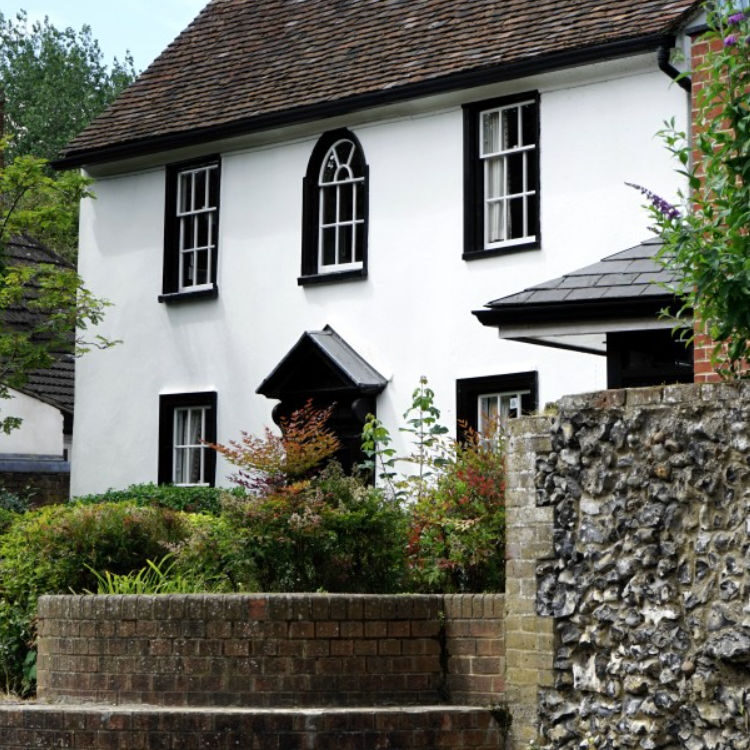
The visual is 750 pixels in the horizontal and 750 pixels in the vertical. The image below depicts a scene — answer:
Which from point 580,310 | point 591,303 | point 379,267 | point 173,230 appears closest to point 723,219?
point 591,303

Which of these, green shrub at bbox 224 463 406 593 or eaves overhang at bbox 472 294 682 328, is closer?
green shrub at bbox 224 463 406 593

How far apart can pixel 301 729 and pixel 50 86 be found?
2031 inches

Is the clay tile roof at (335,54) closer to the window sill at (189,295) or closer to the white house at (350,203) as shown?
the white house at (350,203)

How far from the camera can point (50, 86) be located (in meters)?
59.2

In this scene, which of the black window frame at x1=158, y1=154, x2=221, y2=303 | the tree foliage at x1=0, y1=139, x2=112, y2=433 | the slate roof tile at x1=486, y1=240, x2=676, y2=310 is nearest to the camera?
the slate roof tile at x1=486, y1=240, x2=676, y2=310

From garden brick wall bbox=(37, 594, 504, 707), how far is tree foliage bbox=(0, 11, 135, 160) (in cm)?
A: 4595

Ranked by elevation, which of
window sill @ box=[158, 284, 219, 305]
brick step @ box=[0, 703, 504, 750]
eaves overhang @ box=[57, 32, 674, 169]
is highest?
eaves overhang @ box=[57, 32, 674, 169]

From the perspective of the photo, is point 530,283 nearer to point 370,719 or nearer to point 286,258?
point 286,258

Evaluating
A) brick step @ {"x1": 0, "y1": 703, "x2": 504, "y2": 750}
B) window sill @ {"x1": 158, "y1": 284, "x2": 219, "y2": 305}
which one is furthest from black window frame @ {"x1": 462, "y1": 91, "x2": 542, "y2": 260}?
Result: brick step @ {"x1": 0, "y1": 703, "x2": 504, "y2": 750}

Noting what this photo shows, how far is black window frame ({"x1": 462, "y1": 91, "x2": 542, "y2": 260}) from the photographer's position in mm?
18906

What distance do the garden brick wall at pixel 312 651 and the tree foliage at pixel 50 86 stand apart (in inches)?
1809

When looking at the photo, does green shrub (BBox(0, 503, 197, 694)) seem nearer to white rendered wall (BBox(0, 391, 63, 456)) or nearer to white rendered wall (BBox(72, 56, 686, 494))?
white rendered wall (BBox(72, 56, 686, 494))

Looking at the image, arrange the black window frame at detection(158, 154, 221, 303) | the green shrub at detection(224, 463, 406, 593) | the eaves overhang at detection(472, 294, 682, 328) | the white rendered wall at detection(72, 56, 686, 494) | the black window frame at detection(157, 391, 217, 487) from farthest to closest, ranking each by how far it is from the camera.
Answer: the black window frame at detection(158, 154, 221, 303) < the black window frame at detection(157, 391, 217, 487) < the white rendered wall at detection(72, 56, 686, 494) < the eaves overhang at detection(472, 294, 682, 328) < the green shrub at detection(224, 463, 406, 593)

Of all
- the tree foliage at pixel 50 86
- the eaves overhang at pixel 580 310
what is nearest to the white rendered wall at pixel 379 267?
the eaves overhang at pixel 580 310
